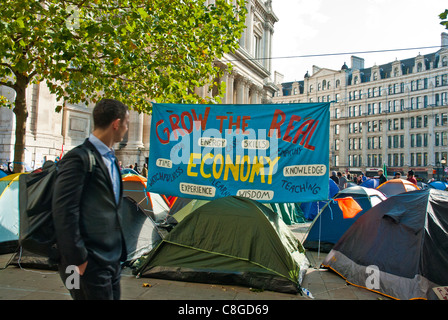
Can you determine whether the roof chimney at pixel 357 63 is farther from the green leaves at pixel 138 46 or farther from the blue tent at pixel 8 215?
the blue tent at pixel 8 215

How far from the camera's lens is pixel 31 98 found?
1659 centimetres

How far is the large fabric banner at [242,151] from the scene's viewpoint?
Result: 19.2 ft

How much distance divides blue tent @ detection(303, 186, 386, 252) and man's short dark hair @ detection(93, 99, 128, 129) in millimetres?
7225

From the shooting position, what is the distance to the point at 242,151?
19.9 feet

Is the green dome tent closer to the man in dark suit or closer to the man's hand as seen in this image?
the man in dark suit

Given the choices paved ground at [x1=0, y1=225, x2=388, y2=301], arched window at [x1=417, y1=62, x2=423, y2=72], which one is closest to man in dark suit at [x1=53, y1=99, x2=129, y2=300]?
paved ground at [x1=0, y1=225, x2=388, y2=301]

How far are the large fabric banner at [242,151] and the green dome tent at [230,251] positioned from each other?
0.37 metres

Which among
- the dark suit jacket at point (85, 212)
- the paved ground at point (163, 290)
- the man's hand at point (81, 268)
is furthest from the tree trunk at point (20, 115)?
the man's hand at point (81, 268)

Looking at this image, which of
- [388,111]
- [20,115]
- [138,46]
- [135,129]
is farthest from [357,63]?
[20,115]

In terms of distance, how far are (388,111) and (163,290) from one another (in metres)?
71.1

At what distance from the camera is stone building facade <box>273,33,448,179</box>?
6103cm

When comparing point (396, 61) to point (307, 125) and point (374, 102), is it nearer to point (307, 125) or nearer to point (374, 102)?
point (374, 102)

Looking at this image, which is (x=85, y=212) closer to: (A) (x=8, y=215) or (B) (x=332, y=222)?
(A) (x=8, y=215)
